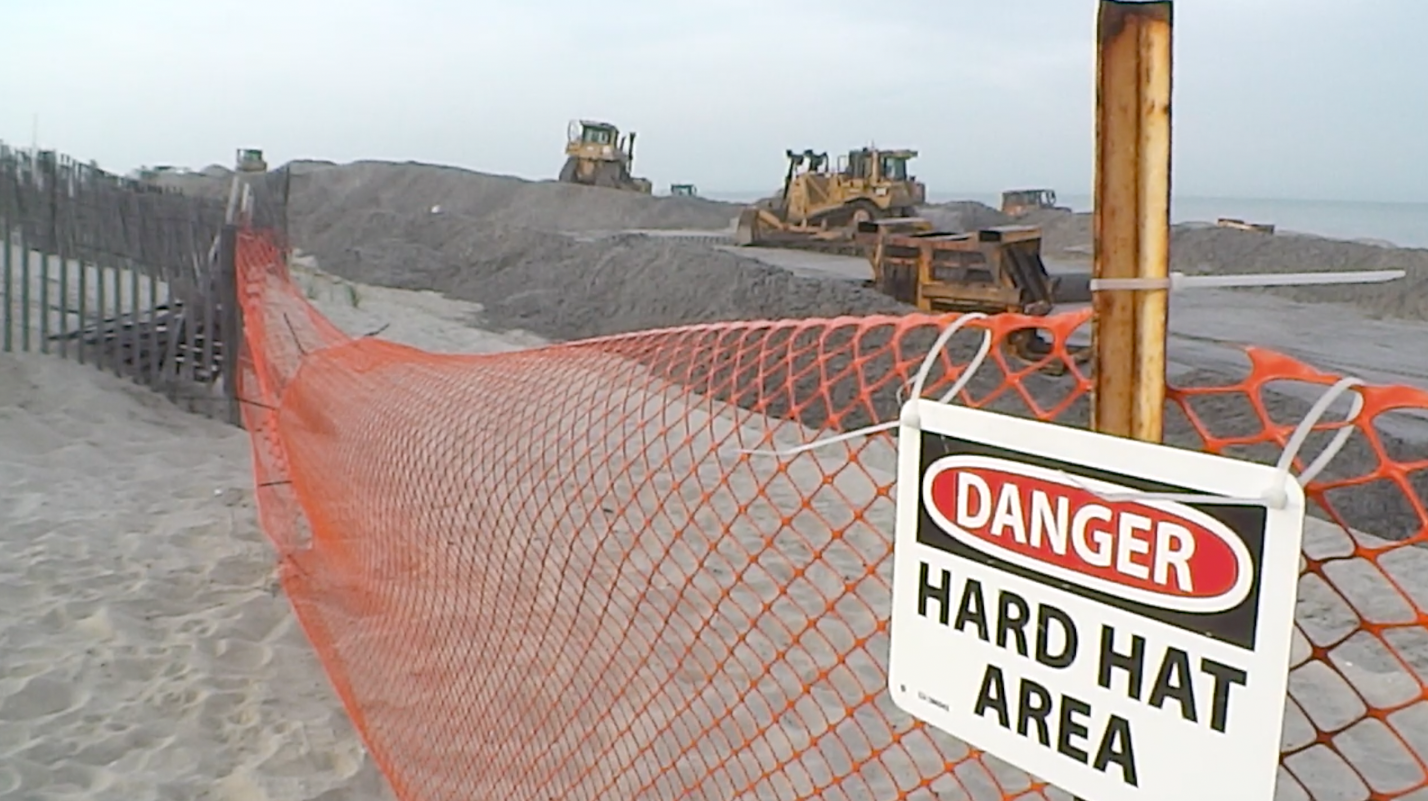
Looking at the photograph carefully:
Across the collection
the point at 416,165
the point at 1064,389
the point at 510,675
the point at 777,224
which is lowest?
the point at 510,675

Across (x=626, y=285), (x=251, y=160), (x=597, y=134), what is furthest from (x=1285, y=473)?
(x=251, y=160)

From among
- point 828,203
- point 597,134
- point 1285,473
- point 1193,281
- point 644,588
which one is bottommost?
point 644,588

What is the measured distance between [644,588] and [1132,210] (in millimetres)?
3635

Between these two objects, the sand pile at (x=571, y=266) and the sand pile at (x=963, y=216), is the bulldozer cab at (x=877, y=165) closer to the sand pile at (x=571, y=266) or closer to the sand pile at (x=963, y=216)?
the sand pile at (x=963, y=216)

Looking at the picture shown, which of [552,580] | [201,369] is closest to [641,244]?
[201,369]

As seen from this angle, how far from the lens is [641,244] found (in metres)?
21.2

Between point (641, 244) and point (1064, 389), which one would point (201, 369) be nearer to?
point (1064, 389)

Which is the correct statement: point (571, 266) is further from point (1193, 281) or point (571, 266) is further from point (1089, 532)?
point (1089, 532)

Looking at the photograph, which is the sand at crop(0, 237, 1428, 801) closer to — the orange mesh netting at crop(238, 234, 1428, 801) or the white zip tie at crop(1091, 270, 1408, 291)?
the orange mesh netting at crop(238, 234, 1428, 801)

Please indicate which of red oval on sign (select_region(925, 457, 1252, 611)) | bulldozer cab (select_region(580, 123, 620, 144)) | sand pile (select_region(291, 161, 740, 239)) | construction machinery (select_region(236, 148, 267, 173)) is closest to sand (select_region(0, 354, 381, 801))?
red oval on sign (select_region(925, 457, 1252, 611))

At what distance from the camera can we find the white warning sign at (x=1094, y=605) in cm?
121

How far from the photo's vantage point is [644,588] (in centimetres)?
486

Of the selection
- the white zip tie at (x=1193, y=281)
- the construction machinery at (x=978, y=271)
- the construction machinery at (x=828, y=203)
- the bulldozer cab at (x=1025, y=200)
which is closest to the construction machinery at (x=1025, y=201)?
the bulldozer cab at (x=1025, y=200)

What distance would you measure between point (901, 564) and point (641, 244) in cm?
1985
